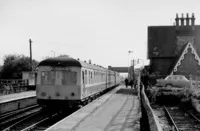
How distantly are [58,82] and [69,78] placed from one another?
23.9 inches

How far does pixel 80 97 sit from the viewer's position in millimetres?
14711

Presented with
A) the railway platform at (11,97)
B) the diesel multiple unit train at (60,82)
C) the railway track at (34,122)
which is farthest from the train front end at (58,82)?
the railway platform at (11,97)

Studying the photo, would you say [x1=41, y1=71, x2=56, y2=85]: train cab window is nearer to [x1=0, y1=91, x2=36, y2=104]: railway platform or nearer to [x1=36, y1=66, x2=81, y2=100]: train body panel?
[x1=36, y1=66, x2=81, y2=100]: train body panel

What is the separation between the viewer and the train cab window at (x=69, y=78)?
1489 cm

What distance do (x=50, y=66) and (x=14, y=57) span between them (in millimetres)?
50161

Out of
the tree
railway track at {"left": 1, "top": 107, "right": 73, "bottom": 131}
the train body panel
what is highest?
the tree

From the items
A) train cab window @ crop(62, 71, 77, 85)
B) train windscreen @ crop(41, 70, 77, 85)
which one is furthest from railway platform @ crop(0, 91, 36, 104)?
train cab window @ crop(62, 71, 77, 85)

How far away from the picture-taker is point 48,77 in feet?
49.5

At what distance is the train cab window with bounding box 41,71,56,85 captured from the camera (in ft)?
49.2

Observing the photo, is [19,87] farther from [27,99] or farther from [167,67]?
[167,67]

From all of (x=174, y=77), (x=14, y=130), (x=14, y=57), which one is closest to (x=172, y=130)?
(x=14, y=130)

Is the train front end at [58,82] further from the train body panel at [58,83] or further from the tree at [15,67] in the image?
the tree at [15,67]

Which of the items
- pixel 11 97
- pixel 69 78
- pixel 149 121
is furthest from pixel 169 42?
pixel 149 121

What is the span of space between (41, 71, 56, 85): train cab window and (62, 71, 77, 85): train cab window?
1.75ft
